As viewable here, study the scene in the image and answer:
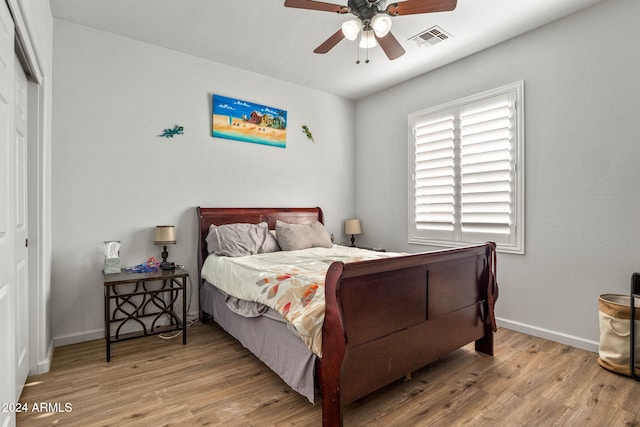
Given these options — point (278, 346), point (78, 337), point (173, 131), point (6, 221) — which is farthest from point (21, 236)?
point (278, 346)

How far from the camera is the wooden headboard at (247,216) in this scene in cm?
359

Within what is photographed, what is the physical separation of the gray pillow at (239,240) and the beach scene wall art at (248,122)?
1.08 metres

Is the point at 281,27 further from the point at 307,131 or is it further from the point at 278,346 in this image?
the point at 278,346

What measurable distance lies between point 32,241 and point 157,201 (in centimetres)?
114

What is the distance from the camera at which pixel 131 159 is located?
328 centimetres

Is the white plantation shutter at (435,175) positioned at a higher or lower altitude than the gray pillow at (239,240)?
higher

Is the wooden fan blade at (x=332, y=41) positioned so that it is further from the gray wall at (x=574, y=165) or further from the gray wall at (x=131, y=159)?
the gray wall at (x=131, y=159)

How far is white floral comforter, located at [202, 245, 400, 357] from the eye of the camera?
73.3 inches

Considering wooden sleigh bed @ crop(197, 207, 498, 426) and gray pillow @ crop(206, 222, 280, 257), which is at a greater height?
gray pillow @ crop(206, 222, 280, 257)

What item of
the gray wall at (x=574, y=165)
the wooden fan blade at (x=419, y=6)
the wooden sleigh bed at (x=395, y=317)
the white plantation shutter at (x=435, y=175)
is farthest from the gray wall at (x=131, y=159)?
the gray wall at (x=574, y=165)

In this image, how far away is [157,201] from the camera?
3.41 metres

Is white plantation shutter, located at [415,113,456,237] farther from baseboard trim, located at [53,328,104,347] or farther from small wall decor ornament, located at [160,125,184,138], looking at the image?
baseboard trim, located at [53,328,104,347]

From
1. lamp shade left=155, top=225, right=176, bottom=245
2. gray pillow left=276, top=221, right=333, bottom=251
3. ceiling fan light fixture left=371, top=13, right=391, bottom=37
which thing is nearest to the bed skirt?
lamp shade left=155, top=225, right=176, bottom=245

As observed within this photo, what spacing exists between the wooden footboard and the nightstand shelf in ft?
5.62
